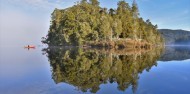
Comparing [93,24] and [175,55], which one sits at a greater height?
[93,24]

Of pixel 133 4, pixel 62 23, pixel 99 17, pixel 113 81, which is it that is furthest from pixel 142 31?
pixel 113 81

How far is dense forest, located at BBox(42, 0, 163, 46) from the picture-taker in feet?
382

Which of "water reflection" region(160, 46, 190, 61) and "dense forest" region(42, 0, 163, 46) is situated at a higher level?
"dense forest" region(42, 0, 163, 46)

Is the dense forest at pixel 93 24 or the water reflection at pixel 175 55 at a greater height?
the dense forest at pixel 93 24

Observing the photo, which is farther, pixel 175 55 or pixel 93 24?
pixel 93 24

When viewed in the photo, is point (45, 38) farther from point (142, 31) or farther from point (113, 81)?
point (113, 81)

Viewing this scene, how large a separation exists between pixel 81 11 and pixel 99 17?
12.6 meters

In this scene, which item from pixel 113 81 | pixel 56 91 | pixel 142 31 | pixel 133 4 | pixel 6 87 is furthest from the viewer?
pixel 142 31

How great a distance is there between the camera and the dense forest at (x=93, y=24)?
382ft

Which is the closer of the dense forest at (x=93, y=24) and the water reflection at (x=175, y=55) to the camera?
the water reflection at (x=175, y=55)

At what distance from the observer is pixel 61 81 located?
861 inches

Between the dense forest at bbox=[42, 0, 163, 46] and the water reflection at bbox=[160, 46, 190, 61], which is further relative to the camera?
the dense forest at bbox=[42, 0, 163, 46]

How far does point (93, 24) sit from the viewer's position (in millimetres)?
122250

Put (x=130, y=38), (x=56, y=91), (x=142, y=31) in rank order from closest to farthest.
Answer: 1. (x=56, y=91)
2. (x=130, y=38)
3. (x=142, y=31)
